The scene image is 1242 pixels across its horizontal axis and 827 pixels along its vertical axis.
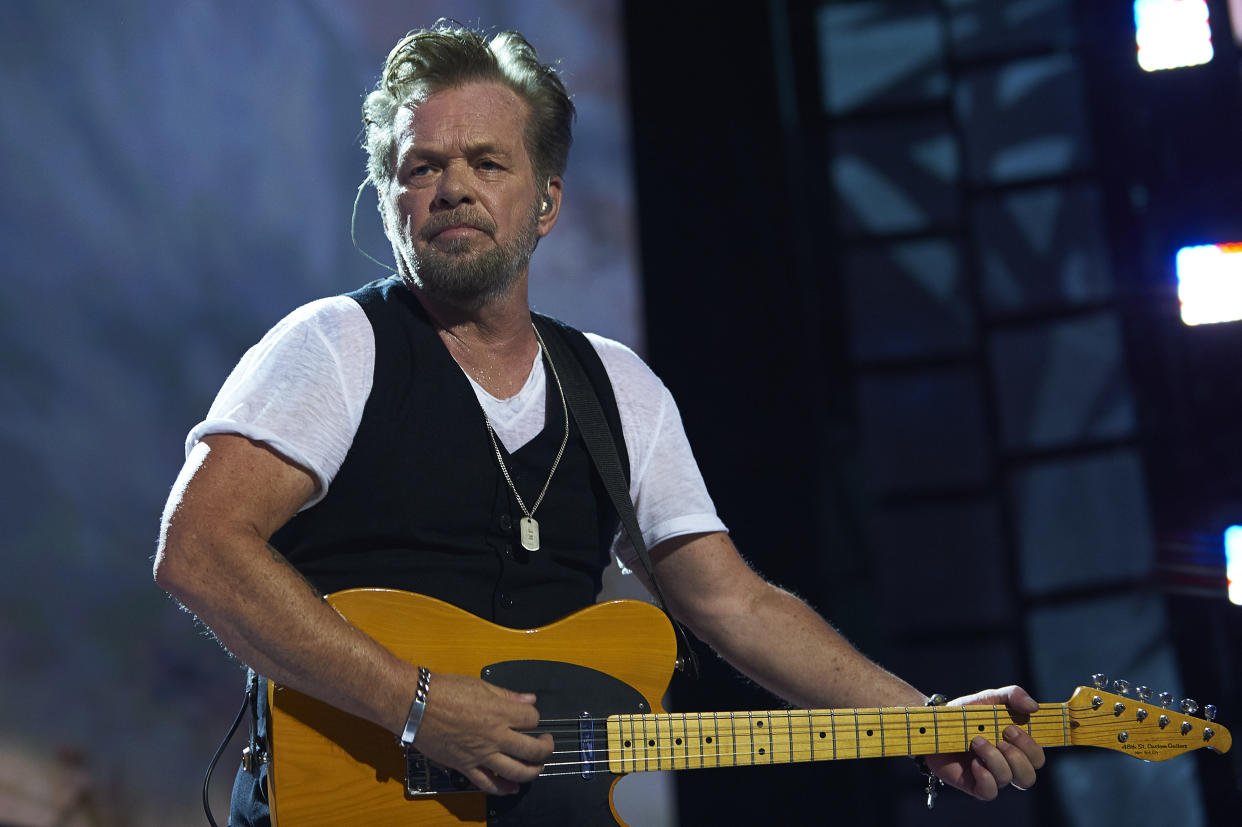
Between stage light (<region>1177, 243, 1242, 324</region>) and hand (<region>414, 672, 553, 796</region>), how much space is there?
3.02 m

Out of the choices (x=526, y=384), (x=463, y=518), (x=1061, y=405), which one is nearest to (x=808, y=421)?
(x=1061, y=405)

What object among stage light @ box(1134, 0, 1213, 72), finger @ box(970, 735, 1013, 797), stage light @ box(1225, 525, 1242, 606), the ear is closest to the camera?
finger @ box(970, 735, 1013, 797)

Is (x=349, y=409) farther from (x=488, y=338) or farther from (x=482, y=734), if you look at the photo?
(x=482, y=734)

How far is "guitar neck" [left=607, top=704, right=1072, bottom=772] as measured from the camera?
1853mm

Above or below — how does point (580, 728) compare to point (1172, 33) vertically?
below

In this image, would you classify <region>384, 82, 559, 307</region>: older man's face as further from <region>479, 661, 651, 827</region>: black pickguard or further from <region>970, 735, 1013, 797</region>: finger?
<region>970, 735, 1013, 797</region>: finger

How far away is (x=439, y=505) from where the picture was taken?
1.95 m

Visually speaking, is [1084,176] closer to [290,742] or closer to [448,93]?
[448,93]

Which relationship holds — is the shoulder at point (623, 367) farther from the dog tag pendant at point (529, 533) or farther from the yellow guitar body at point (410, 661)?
the yellow guitar body at point (410, 661)

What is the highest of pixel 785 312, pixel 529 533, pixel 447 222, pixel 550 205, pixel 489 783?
pixel 785 312

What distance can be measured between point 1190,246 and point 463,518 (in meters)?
2.94

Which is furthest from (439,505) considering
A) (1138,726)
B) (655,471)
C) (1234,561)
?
(1234,561)

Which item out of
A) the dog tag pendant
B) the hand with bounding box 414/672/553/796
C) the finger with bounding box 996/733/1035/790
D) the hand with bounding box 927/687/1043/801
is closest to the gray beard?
the dog tag pendant

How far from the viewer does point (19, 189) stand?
3133mm
